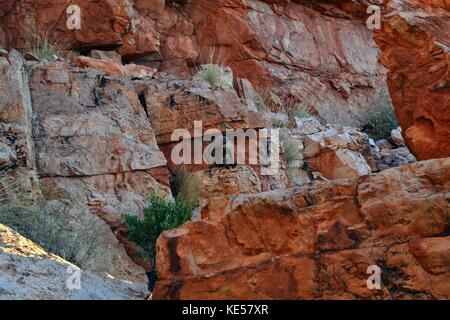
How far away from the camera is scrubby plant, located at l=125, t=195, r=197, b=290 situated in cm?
699

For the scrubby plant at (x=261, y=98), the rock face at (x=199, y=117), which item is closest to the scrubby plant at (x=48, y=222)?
the rock face at (x=199, y=117)

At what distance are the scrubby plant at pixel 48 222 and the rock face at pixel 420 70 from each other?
2.77 meters

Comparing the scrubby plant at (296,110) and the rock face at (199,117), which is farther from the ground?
the scrubby plant at (296,110)

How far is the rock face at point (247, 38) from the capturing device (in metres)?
11.6

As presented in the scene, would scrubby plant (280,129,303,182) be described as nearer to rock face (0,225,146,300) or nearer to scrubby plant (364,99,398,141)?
scrubby plant (364,99,398,141)

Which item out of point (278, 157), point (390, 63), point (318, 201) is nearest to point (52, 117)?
point (278, 157)

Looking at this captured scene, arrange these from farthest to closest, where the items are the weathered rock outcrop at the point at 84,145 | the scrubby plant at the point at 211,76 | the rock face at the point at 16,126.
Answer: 1. the scrubby plant at the point at 211,76
2. the weathered rock outcrop at the point at 84,145
3. the rock face at the point at 16,126

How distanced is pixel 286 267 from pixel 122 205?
395 centimetres

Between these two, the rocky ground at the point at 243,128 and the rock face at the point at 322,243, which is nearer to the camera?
the rock face at the point at 322,243

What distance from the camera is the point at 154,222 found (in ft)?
23.2

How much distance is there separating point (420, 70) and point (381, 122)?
26.7 feet

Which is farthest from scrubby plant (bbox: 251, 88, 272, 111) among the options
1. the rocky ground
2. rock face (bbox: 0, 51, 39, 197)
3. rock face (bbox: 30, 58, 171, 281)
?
rock face (bbox: 0, 51, 39, 197)

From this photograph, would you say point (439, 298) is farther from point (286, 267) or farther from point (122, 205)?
point (122, 205)

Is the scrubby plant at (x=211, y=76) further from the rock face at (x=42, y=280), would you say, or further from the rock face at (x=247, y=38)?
the rock face at (x=42, y=280)
